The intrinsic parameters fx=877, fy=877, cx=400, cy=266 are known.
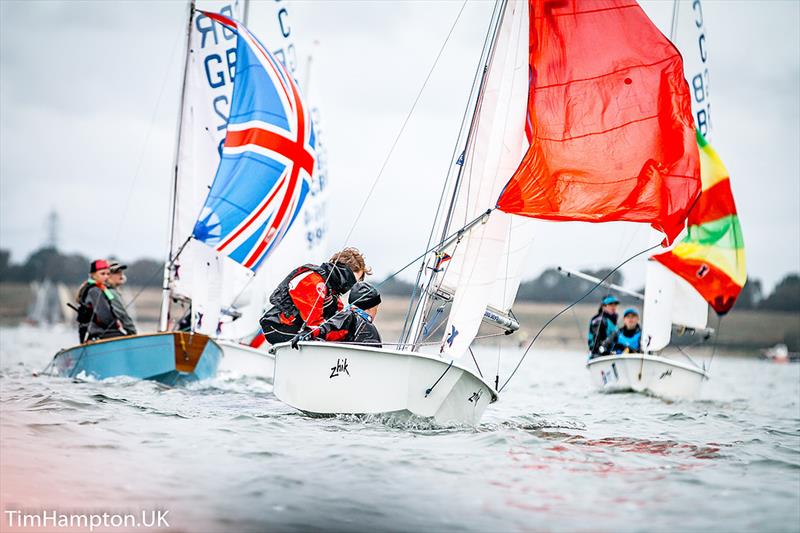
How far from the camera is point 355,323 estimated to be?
8.22 meters

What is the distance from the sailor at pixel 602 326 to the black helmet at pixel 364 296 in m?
8.55

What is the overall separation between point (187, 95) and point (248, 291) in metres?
3.50

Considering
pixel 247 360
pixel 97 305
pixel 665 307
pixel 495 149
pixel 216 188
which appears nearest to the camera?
pixel 495 149

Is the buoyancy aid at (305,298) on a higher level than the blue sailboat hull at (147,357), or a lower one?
higher

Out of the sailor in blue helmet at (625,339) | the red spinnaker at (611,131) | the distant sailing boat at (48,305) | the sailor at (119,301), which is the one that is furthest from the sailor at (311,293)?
the distant sailing boat at (48,305)

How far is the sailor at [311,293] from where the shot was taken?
8578 mm

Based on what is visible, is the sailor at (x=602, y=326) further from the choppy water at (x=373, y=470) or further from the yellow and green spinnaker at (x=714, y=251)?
the choppy water at (x=373, y=470)

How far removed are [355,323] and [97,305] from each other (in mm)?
5462

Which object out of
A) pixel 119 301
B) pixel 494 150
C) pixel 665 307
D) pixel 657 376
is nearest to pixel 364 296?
pixel 494 150

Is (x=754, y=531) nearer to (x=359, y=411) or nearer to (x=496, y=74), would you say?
(x=359, y=411)

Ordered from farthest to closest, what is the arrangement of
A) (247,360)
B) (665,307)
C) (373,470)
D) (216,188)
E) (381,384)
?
(665,307) → (247,360) → (216,188) → (381,384) → (373,470)

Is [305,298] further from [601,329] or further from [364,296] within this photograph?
[601,329]

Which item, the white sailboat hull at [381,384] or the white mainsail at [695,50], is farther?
the white mainsail at [695,50]

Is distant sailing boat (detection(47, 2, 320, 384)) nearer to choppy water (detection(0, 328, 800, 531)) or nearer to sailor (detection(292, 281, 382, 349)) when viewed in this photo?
choppy water (detection(0, 328, 800, 531))
